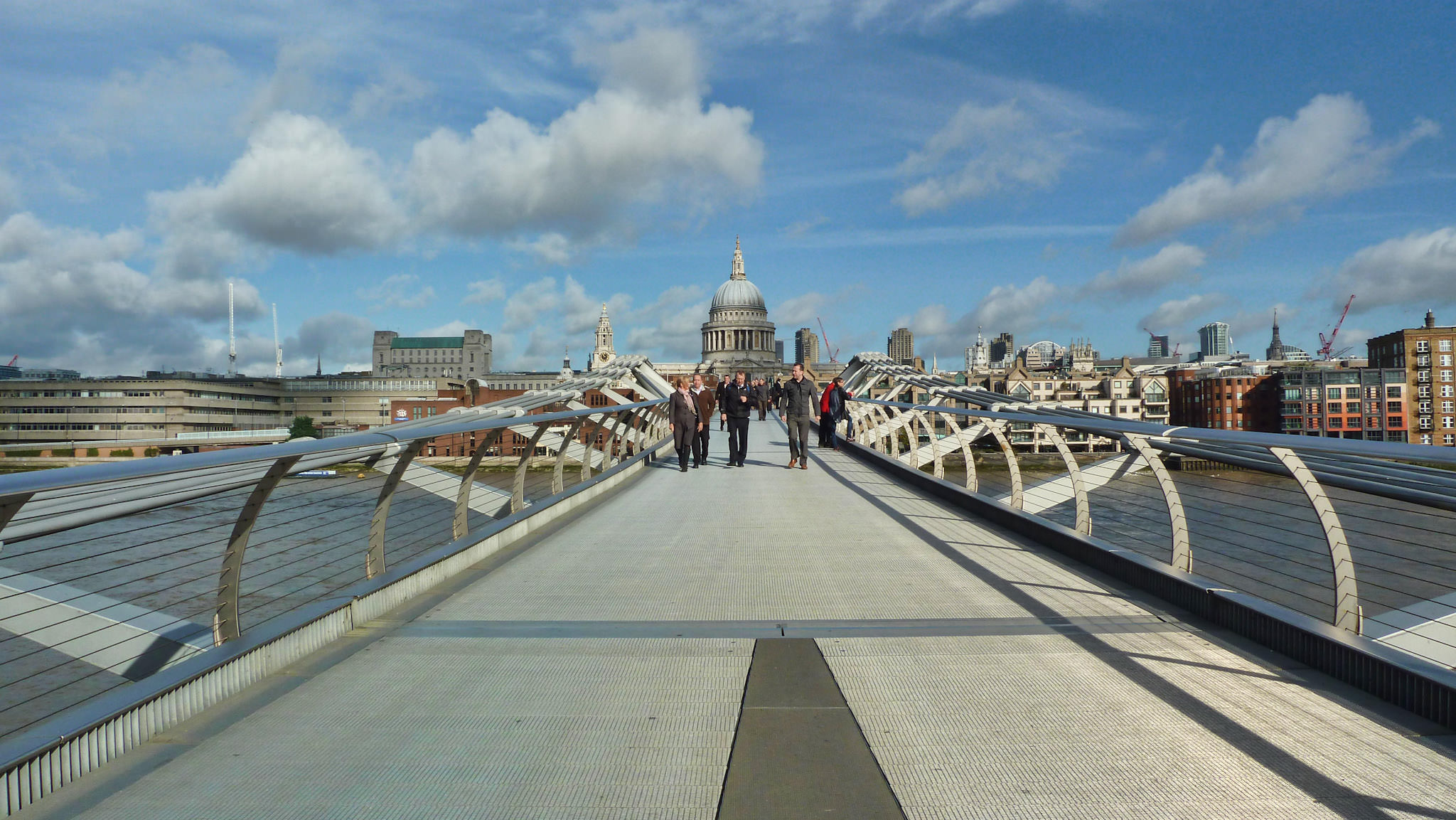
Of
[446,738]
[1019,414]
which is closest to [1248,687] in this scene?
[446,738]

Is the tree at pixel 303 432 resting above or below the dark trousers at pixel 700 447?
above

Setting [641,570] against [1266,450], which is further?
[641,570]

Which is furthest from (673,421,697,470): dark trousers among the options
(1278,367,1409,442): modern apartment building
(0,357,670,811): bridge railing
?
(1278,367,1409,442): modern apartment building

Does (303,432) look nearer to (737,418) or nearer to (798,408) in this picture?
(737,418)

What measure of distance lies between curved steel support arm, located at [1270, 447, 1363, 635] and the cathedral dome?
14250 cm

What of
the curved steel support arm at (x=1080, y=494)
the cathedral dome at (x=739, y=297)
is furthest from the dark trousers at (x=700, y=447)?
the cathedral dome at (x=739, y=297)

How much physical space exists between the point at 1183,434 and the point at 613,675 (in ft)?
10.7

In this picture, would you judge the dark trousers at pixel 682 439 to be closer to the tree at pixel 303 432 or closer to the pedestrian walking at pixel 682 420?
A: the pedestrian walking at pixel 682 420

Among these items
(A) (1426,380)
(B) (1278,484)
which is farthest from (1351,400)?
(B) (1278,484)

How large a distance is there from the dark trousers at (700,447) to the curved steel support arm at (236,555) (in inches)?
443

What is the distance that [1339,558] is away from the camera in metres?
4.05

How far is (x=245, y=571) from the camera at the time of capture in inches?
1083

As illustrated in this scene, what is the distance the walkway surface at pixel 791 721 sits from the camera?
285cm

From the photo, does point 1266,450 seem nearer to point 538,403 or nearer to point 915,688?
point 915,688
